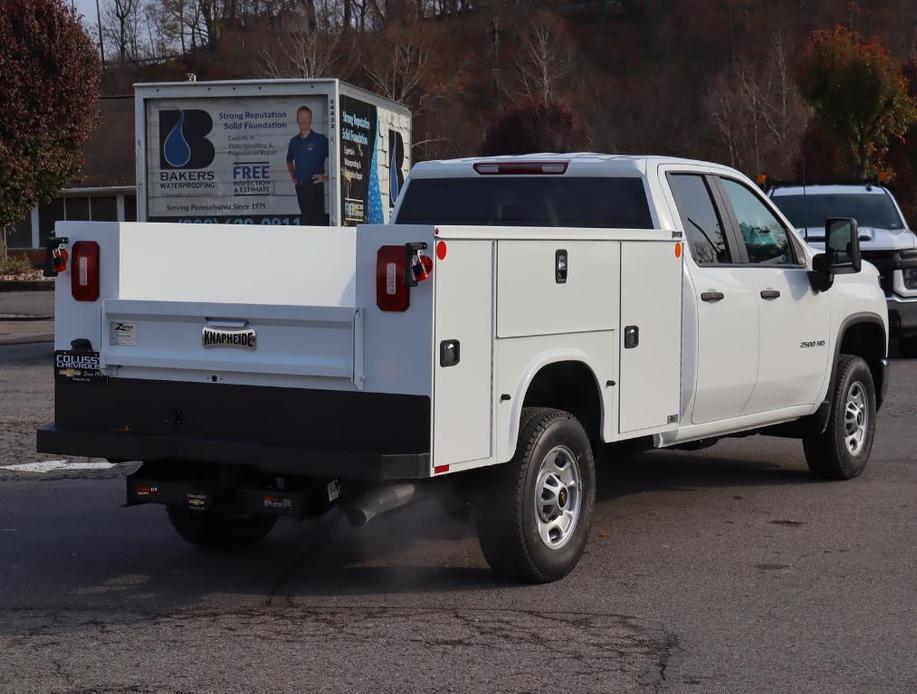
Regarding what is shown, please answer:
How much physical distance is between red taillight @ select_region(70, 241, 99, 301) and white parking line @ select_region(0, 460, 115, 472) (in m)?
3.75

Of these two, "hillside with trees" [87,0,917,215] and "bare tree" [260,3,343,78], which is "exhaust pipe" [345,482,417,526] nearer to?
"hillside with trees" [87,0,917,215]

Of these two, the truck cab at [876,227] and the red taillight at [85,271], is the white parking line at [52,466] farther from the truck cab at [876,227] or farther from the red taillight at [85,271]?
the truck cab at [876,227]

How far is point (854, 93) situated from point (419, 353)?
84.7 feet

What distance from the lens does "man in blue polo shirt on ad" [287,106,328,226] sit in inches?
678

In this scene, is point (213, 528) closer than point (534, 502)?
No

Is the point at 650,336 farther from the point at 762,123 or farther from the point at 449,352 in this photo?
the point at 762,123

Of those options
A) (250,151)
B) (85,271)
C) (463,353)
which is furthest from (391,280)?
(250,151)

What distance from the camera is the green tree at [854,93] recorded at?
29062mm

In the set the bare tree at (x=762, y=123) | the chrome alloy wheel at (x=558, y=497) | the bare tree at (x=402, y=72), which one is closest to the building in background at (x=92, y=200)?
the bare tree at (x=402, y=72)

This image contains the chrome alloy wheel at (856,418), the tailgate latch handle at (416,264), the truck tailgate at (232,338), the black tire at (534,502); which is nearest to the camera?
the tailgate latch handle at (416,264)

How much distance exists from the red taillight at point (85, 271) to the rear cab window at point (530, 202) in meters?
2.33

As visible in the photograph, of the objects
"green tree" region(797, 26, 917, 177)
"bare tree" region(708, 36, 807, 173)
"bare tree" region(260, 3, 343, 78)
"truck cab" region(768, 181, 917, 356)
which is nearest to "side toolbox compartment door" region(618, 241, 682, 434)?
"truck cab" region(768, 181, 917, 356)

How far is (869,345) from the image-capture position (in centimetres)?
983

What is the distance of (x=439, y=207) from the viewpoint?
8242 mm
